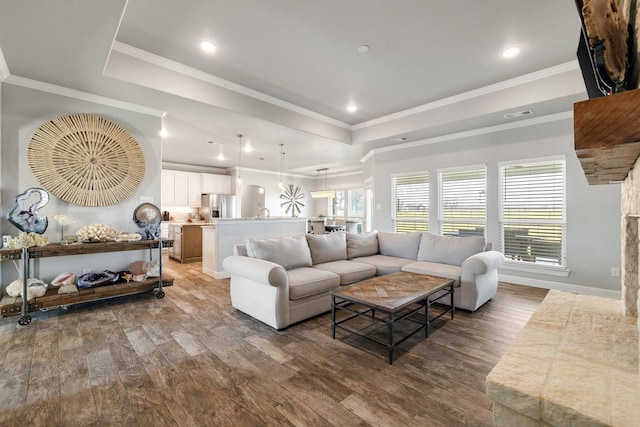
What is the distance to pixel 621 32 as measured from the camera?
0.88 meters

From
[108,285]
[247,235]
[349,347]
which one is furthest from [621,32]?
[247,235]

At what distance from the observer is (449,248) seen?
147 inches

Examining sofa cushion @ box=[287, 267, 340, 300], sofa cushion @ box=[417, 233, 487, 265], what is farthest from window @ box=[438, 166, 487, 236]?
sofa cushion @ box=[287, 267, 340, 300]

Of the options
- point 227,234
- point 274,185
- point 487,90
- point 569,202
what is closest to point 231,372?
point 227,234

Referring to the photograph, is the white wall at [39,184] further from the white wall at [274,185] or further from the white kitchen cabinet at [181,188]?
the white wall at [274,185]

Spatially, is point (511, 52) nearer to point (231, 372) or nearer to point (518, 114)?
point (518, 114)

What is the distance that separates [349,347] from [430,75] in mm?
3266

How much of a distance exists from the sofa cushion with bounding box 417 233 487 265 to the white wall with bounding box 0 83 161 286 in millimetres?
3922

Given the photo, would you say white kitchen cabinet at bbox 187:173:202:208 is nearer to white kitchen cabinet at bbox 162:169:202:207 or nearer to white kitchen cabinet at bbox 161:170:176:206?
white kitchen cabinet at bbox 162:169:202:207

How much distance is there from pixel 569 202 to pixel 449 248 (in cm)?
192

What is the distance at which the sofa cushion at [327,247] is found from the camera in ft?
12.3

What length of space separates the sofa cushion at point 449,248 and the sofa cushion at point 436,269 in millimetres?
105

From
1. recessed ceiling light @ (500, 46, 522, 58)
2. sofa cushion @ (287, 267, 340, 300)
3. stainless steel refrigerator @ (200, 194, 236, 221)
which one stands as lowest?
sofa cushion @ (287, 267, 340, 300)

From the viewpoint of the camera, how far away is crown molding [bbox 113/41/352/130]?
9.56 feet
